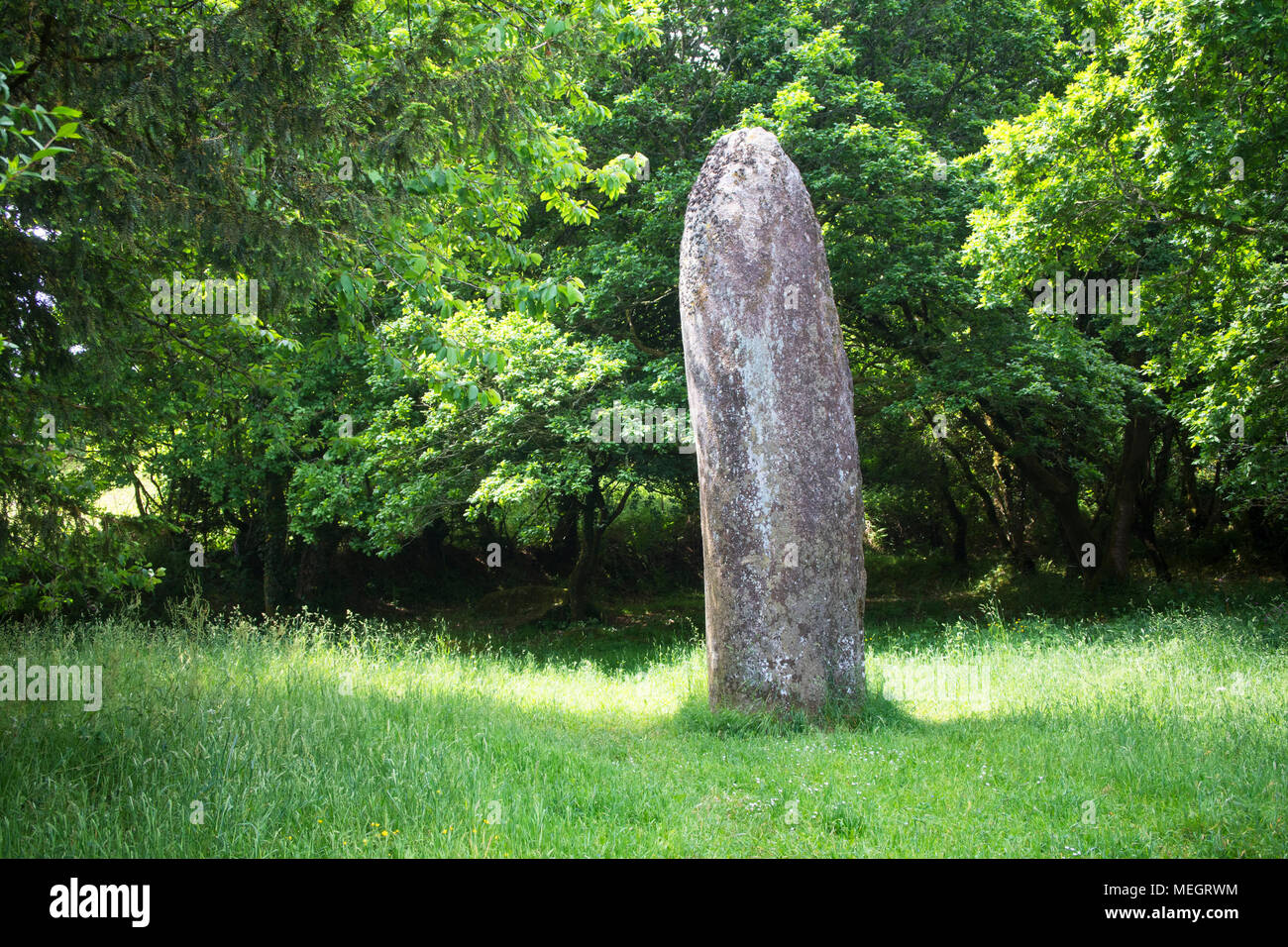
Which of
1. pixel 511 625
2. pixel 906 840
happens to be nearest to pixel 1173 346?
pixel 906 840

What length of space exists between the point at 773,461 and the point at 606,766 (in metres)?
2.76

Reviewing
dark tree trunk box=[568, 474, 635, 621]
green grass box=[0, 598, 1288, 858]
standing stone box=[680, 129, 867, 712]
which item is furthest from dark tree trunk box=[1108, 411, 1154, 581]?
standing stone box=[680, 129, 867, 712]

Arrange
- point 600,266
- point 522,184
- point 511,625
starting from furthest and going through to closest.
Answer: point 511,625 < point 600,266 < point 522,184

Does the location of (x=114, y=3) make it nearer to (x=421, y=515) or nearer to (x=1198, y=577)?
(x=421, y=515)

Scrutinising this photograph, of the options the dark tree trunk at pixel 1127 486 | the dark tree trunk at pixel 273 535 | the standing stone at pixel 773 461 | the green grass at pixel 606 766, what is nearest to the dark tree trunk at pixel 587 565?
the dark tree trunk at pixel 273 535

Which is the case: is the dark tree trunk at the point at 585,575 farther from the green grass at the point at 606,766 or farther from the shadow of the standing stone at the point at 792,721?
the shadow of the standing stone at the point at 792,721

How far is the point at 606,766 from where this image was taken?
527cm

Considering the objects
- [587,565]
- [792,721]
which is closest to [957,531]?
[587,565]

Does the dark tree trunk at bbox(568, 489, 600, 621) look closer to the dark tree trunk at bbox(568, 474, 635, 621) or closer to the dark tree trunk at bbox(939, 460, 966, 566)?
the dark tree trunk at bbox(568, 474, 635, 621)

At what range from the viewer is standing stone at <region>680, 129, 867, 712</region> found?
21.5ft

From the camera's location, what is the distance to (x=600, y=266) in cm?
1285

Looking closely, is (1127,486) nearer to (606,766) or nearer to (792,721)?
(792,721)

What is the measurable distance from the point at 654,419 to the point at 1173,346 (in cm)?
749

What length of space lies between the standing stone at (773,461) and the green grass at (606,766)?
1.69 feet
